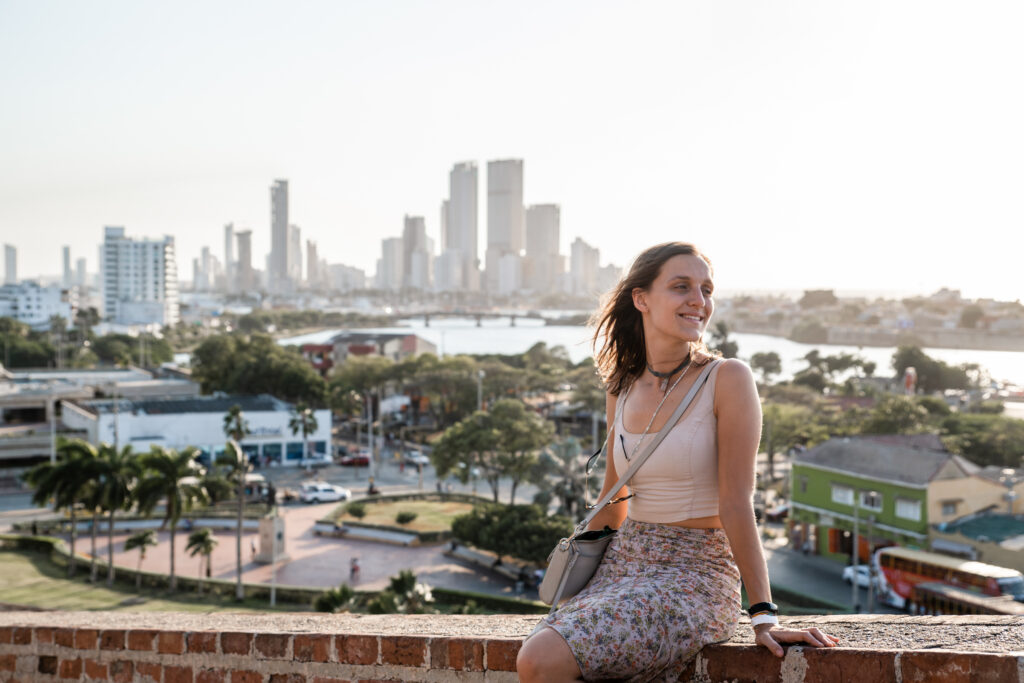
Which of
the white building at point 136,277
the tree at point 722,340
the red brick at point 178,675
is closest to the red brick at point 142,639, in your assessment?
the red brick at point 178,675

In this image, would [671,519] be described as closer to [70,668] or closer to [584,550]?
[584,550]

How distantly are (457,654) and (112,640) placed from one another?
5.20 ft

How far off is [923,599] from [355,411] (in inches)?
987

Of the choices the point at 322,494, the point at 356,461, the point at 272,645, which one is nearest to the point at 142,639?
the point at 272,645

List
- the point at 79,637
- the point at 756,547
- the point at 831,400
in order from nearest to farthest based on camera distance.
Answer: the point at 756,547, the point at 79,637, the point at 831,400

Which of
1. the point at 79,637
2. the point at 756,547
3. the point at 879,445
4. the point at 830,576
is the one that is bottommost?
the point at 830,576

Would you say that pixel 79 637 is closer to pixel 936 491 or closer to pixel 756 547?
pixel 756 547

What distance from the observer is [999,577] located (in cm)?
1402

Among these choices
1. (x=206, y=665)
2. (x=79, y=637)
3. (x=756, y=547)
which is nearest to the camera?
(x=756, y=547)

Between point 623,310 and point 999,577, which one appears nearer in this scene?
point 623,310

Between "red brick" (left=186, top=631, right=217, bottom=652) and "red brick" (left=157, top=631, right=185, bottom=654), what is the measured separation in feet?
0.12

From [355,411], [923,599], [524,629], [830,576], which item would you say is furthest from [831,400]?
[524,629]

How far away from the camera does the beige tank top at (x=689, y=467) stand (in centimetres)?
215

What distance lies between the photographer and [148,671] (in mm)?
3232
